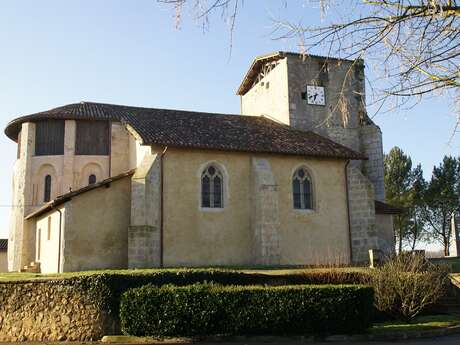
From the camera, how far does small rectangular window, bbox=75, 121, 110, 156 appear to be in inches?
1089

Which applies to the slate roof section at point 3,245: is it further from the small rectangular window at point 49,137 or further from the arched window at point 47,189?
the small rectangular window at point 49,137

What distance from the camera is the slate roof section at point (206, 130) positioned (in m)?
23.2

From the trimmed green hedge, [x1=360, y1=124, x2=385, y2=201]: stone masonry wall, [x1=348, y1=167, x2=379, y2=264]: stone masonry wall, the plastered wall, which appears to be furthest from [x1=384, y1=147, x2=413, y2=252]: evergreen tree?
the trimmed green hedge

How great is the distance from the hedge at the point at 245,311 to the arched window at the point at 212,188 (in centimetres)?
1008

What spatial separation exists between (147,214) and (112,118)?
866 cm

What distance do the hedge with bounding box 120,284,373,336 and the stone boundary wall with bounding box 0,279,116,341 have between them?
106cm

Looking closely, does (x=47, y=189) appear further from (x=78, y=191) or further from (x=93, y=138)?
(x=78, y=191)

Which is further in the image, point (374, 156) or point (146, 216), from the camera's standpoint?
point (374, 156)

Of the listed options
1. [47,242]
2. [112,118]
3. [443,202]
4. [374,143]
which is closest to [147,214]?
[47,242]

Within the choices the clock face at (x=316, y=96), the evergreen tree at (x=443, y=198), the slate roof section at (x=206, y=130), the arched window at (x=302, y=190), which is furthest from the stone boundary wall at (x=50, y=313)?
the evergreen tree at (x=443, y=198)

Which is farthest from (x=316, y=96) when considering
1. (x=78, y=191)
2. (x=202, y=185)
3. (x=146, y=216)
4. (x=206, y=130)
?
(x=78, y=191)

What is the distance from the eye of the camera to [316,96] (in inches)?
1153

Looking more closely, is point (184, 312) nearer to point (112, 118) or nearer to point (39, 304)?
point (39, 304)

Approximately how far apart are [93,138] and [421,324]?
2001cm
